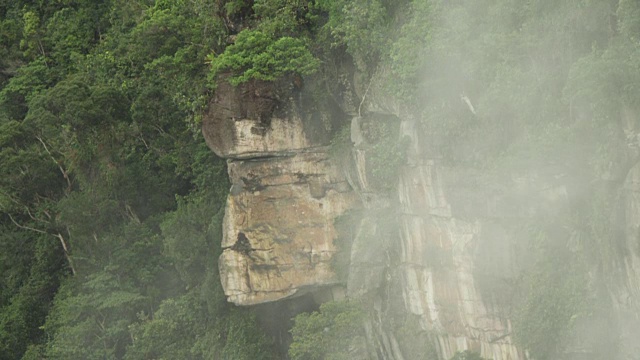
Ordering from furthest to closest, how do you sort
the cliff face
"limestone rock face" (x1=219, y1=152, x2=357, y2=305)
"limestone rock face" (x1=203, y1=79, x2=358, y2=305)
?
"limestone rock face" (x1=219, y1=152, x2=357, y2=305), "limestone rock face" (x1=203, y1=79, x2=358, y2=305), the cliff face

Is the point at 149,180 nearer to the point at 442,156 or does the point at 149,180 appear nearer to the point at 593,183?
the point at 442,156

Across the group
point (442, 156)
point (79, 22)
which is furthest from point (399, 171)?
point (79, 22)

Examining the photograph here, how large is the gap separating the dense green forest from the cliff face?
21.8 inches

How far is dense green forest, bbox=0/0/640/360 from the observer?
21453mm

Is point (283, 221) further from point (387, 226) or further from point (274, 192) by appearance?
point (387, 226)

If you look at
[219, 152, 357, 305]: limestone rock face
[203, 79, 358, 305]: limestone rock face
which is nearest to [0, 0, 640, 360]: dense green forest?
[203, 79, 358, 305]: limestone rock face

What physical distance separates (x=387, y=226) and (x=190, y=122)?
669 cm

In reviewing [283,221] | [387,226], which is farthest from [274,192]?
[387,226]

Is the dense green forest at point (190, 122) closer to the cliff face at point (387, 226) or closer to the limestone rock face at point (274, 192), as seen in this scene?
the cliff face at point (387, 226)

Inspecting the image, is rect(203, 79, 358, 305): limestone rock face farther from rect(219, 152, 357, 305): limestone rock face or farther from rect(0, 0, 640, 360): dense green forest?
rect(0, 0, 640, 360): dense green forest

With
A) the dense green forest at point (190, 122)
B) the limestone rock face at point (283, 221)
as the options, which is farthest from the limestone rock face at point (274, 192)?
the dense green forest at point (190, 122)

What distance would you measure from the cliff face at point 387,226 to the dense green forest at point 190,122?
554mm

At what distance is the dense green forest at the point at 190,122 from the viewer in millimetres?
21453

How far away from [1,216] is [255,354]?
410 inches
